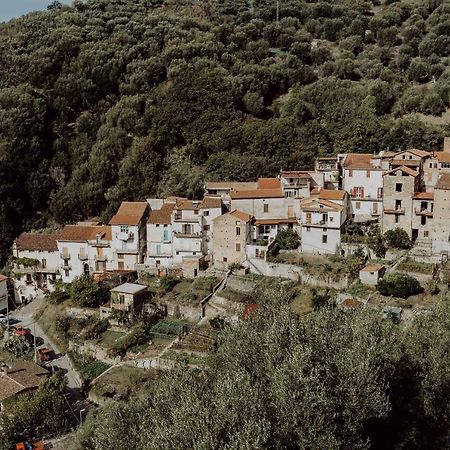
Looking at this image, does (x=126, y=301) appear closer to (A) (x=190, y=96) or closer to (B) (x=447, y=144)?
(B) (x=447, y=144)

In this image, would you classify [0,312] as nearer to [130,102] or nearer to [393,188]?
[130,102]

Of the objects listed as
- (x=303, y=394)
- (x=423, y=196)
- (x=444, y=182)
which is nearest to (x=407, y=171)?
(x=423, y=196)

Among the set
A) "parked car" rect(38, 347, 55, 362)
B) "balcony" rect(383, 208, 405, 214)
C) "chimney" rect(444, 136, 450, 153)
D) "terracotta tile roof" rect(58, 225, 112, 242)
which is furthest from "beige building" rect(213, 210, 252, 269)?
"chimney" rect(444, 136, 450, 153)

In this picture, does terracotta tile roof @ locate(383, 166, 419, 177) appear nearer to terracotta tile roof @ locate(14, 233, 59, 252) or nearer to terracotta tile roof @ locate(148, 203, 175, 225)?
terracotta tile roof @ locate(148, 203, 175, 225)

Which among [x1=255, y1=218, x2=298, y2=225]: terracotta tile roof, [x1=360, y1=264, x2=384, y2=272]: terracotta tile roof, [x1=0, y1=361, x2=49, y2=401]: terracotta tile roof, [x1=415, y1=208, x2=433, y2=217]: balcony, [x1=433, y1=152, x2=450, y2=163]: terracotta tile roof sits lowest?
[x1=0, y1=361, x2=49, y2=401]: terracotta tile roof

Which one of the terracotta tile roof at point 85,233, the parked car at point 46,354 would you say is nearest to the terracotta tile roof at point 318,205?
the terracotta tile roof at point 85,233
